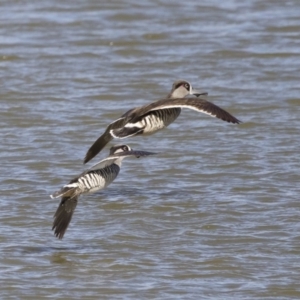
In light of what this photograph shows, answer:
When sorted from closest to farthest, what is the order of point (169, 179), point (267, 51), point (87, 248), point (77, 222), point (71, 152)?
point (87, 248)
point (77, 222)
point (169, 179)
point (71, 152)
point (267, 51)

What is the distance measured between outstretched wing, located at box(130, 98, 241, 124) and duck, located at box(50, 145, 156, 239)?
65 cm

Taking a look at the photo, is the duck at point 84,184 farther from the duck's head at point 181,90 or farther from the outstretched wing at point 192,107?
the duck's head at point 181,90

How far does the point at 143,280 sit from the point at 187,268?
0.31 m

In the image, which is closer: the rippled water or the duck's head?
the rippled water

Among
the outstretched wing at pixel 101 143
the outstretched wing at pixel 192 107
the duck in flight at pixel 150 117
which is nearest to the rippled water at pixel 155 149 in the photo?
the outstretched wing at pixel 101 143

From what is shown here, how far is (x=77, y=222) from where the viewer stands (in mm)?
7551

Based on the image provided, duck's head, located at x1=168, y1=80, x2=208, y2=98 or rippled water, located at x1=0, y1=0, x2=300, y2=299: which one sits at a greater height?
duck's head, located at x1=168, y1=80, x2=208, y2=98

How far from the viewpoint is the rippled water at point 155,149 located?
6.61 m

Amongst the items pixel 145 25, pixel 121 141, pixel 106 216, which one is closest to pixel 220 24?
pixel 145 25

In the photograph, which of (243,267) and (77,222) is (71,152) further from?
(243,267)

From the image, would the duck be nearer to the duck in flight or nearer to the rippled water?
the rippled water

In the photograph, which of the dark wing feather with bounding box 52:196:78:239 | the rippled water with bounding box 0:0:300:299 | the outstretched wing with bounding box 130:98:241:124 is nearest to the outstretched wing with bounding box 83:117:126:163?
the outstretched wing with bounding box 130:98:241:124

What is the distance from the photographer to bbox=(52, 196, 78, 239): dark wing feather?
23.1 ft

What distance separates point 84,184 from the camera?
738cm
